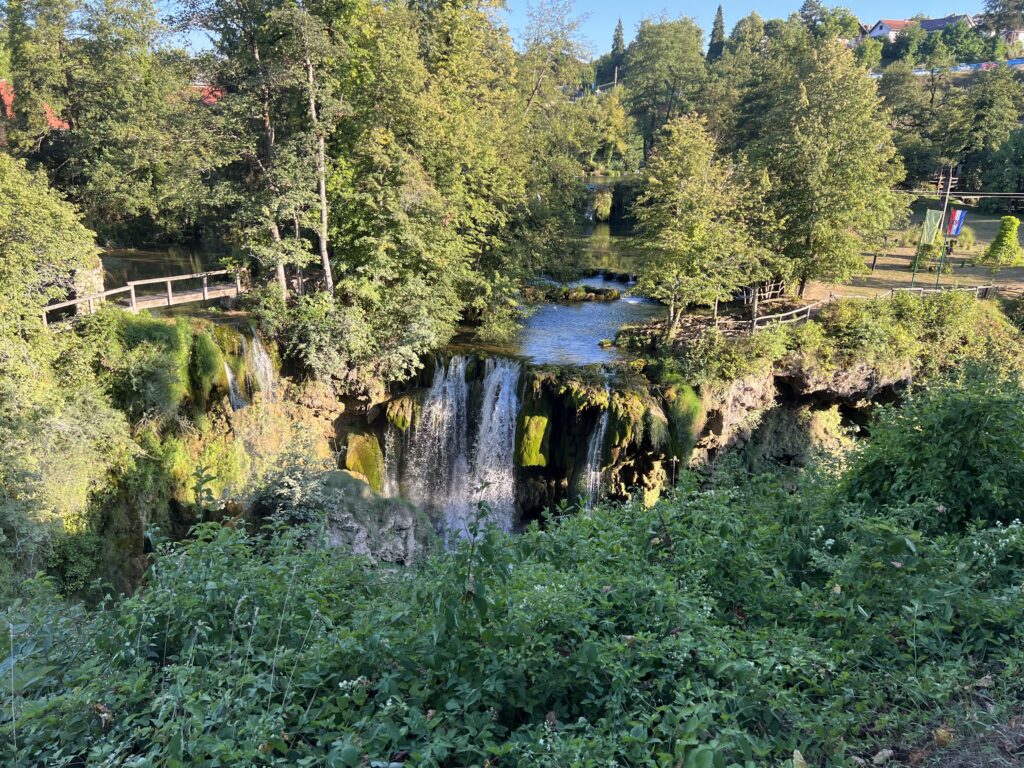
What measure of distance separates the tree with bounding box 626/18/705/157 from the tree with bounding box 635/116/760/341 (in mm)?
32924

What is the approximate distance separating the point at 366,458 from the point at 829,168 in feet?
54.0

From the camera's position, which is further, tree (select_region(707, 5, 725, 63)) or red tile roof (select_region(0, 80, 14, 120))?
tree (select_region(707, 5, 725, 63))

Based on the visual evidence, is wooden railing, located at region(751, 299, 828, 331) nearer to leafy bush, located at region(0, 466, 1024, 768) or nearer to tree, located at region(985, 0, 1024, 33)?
leafy bush, located at region(0, 466, 1024, 768)

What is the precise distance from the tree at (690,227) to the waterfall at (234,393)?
1108 cm

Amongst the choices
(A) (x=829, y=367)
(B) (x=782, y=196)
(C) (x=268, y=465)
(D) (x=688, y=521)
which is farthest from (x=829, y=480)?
(B) (x=782, y=196)

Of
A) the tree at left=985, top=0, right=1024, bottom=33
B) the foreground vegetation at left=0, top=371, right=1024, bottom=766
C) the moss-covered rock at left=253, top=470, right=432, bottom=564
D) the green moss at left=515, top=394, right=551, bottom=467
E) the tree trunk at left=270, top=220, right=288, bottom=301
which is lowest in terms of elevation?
the moss-covered rock at left=253, top=470, right=432, bottom=564

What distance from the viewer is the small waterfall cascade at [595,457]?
15.3 meters

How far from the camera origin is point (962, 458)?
5.73m

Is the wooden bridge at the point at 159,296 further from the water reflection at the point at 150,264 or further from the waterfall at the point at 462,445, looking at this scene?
the waterfall at the point at 462,445

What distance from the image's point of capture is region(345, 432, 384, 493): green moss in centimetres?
1677

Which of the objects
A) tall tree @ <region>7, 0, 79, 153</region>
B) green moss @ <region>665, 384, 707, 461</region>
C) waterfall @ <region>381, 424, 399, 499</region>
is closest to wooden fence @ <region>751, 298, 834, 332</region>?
green moss @ <region>665, 384, 707, 461</region>

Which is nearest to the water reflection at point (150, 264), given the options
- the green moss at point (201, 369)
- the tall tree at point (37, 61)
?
the tall tree at point (37, 61)

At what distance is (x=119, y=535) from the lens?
508 inches

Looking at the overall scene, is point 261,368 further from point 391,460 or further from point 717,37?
point 717,37
